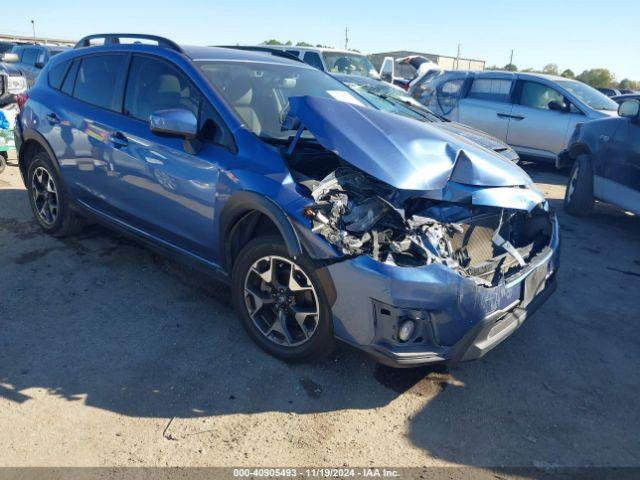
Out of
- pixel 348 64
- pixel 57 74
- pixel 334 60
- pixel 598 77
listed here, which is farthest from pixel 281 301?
pixel 598 77

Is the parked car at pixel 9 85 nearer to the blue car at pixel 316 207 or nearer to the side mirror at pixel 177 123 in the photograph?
the blue car at pixel 316 207

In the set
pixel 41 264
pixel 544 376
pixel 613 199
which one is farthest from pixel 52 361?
pixel 613 199

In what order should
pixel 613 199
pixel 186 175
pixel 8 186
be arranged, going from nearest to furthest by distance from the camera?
pixel 186 175 → pixel 613 199 → pixel 8 186

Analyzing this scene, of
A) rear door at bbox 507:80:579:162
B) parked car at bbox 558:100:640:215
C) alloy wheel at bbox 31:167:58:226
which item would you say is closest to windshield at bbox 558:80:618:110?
rear door at bbox 507:80:579:162

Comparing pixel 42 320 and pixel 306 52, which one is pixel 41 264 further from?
pixel 306 52

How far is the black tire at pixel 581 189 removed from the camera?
21.1ft

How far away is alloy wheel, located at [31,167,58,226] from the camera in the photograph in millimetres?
4953

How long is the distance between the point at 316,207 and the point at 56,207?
3251 mm

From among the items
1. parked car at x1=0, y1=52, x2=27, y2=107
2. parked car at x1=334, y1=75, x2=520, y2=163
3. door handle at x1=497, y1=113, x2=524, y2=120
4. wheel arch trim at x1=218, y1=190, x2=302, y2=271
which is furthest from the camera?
door handle at x1=497, y1=113, x2=524, y2=120

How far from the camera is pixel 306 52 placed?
38.1 ft

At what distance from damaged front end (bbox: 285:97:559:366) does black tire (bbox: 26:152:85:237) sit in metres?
2.70

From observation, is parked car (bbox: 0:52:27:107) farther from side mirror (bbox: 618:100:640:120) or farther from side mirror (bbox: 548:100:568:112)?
side mirror (bbox: 548:100:568:112)

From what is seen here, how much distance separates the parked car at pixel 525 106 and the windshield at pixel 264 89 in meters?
5.75

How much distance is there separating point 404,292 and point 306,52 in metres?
10.1
